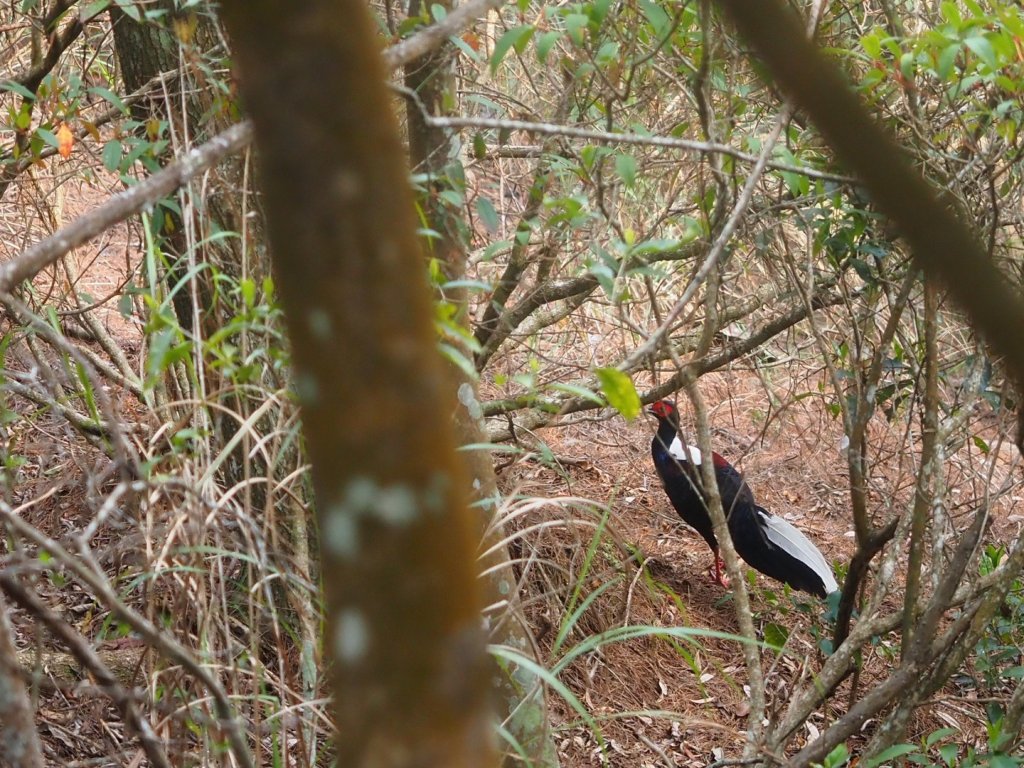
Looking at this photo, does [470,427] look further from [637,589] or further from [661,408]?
[661,408]

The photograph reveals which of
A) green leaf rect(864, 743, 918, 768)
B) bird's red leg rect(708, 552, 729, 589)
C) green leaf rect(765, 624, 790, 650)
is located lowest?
green leaf rect(864, 743, 918, 768)

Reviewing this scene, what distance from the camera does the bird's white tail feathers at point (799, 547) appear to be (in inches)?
155

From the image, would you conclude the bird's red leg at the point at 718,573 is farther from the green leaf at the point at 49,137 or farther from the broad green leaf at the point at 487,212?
the green leaf at the point at 49,137

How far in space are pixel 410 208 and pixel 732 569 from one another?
2258 mm

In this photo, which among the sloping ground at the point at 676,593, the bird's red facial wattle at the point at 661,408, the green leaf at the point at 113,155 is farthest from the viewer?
the bird's red facial wattle at the point at 661,408

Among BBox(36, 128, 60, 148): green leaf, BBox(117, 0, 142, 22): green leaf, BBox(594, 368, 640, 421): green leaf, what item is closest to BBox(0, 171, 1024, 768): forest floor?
BBox(594, 368, 640, 421): green leaf

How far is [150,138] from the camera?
8.45 feet

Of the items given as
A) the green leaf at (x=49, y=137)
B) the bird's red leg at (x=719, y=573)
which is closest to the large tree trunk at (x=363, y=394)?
the green leaf at (x=49, y=137)

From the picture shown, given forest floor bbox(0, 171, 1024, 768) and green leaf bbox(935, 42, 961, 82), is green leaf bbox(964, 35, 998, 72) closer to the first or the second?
green leaf bbox(935, 42, 961, 82)

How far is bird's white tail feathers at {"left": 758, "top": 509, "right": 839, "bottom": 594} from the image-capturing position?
3.93 meters

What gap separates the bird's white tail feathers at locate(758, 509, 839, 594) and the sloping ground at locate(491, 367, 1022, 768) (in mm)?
158

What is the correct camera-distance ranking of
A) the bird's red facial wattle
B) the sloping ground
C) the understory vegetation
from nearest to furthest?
1. the understory vegetation
2. the sloping ground
3. the bird's red facial wattle

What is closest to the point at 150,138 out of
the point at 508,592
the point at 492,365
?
the point at 492,365

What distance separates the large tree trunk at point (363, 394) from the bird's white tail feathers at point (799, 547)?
3.63 m
